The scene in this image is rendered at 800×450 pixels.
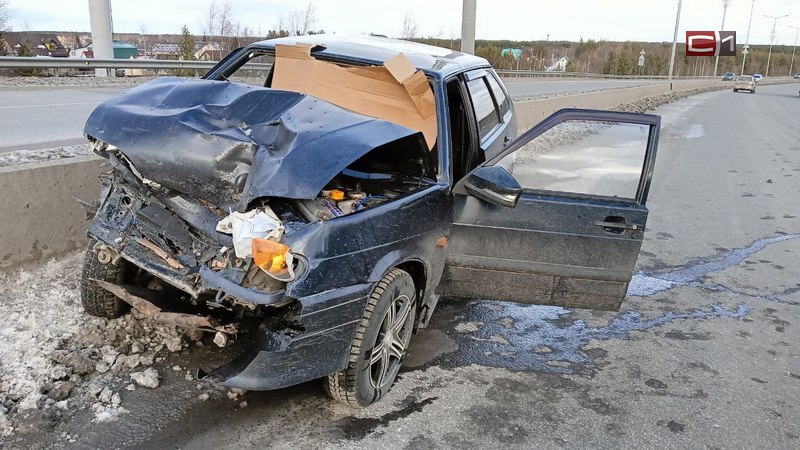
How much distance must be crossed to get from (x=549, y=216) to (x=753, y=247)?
4098 millimetres

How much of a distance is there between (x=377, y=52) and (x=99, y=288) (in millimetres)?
2291

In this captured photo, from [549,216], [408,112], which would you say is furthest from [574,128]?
[408,112]

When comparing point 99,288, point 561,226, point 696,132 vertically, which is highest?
point 561,226

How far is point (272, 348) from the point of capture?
9.06 feet

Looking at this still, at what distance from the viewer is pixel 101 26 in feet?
57.6

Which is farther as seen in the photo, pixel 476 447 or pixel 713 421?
pixel 713 421

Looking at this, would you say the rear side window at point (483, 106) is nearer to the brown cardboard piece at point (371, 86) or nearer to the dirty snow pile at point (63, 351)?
the brown cardboard piece at point (371, 86)

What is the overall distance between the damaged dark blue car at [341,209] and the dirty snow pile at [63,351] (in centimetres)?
21

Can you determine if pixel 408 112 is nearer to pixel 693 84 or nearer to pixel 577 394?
pixel 577 394

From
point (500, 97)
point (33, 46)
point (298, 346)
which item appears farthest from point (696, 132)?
point (33, 46)

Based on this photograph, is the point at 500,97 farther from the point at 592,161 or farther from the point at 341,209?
the point at 341,209

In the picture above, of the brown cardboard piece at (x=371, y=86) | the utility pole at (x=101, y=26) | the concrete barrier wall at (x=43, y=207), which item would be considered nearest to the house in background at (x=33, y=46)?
the utility pole at (x=101, y=26)

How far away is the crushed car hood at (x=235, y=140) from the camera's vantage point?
3.00 metres

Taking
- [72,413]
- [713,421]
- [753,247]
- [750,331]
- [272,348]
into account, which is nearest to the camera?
[272,348]
